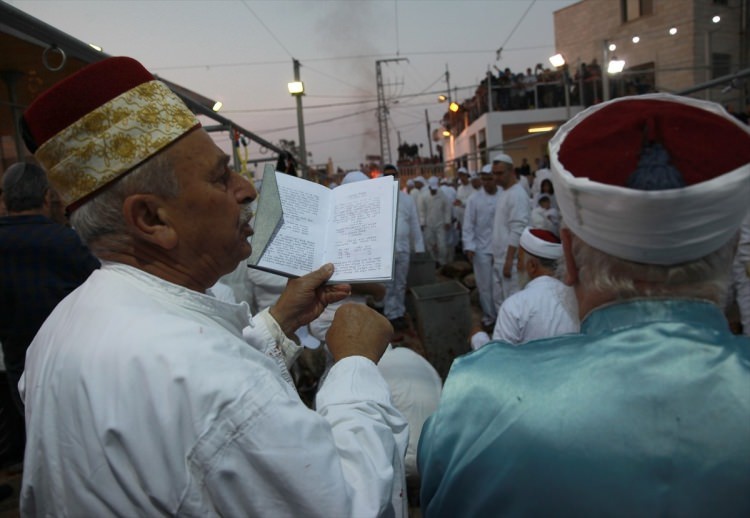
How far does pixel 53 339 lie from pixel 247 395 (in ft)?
1.51

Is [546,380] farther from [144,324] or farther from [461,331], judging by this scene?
[461,331]

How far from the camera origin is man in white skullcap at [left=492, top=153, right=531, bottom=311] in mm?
5941

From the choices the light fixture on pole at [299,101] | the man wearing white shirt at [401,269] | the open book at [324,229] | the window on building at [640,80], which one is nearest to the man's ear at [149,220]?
the open book at [324,229]

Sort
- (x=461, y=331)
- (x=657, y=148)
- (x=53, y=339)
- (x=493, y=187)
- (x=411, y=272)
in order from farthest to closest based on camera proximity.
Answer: (x=411, y=272)
(x=493, y=187)
(x=461, y=331)
(x=53, y=339)
(x=657, y=148)

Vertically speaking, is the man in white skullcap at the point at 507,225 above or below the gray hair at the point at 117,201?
below

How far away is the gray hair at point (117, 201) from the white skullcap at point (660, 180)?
858 millimetres

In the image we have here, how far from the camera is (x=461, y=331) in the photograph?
5.36m

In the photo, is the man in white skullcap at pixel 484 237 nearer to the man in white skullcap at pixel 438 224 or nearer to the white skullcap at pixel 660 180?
the man in white skullcap at pixel 438 224

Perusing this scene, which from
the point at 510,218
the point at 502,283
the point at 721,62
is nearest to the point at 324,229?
the point at 510,218

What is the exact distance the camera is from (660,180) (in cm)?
83

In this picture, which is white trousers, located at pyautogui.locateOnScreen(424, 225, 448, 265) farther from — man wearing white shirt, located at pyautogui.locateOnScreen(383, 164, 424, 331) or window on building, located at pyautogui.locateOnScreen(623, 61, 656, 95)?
window on building, located at pyautogui.locateOnScreen(623, 61, 656, 95)

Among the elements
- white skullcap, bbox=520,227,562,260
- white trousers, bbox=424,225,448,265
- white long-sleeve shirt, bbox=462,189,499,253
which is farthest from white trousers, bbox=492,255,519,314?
white trousers, bbox=424,225,448,265

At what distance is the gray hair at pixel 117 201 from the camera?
3.56 ft

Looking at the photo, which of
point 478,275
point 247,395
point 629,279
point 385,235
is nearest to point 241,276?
point 385,235
